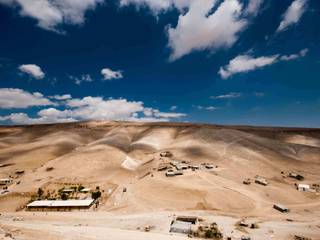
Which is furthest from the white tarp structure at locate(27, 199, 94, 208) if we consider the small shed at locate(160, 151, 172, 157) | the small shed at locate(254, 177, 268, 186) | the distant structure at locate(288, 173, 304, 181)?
the distant structure at locate(288, 173, 304, 181)

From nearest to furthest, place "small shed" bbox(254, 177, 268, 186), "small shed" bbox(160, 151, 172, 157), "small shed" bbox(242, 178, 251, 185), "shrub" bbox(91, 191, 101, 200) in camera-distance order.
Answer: "shrub" bbox(91, 191, 101, 200) → "small shed" bbox(242, 178, 251, 185) → "small shed" bbox(254, 177, 268, 186) → "small shed" bbox(160, 151, 172, 157)

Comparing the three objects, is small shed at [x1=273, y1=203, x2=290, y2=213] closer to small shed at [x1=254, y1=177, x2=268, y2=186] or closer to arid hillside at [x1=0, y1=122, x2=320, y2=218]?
arid hillside at [x1=0, y1=122, x2=320, y2=218]

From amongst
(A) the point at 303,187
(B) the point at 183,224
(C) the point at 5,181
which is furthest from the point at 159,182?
(C) the point at 5,181

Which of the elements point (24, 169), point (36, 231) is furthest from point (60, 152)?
point (36, 231)

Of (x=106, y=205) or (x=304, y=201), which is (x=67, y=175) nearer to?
(x=106, y=205)

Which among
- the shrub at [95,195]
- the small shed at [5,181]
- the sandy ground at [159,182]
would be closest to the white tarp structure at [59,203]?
the shrub at [95,195]
